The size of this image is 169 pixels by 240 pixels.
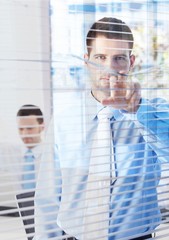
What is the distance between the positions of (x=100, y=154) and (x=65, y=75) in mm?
291

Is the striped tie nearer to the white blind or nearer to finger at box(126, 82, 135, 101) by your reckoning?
the white blind

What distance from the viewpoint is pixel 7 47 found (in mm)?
1046

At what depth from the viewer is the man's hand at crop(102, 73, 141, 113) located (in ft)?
4.31

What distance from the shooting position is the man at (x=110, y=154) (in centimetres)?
121

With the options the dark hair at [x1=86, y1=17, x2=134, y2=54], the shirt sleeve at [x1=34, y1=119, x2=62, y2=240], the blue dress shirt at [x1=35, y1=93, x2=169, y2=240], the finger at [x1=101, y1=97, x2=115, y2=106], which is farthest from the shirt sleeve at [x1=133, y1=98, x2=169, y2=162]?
the shirt sleeve at [x1=34, y1=119, x2=62, y2=240]

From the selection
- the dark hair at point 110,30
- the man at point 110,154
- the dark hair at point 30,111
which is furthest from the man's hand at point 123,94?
the dark hair at point 30,111

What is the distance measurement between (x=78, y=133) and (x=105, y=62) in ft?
0.84

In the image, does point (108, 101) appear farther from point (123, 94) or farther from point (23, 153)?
point (23, 153)

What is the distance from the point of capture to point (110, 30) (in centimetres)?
130

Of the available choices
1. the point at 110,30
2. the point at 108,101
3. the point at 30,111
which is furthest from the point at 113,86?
the point at 30,111

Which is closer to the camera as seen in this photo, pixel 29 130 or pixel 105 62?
pixel 29 130

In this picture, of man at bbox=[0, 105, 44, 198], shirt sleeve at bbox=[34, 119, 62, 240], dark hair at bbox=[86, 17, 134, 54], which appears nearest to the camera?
man at bbox=[0, 105, 44, 198]

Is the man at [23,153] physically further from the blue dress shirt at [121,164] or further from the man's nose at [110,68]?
the man's nose at [110,68]

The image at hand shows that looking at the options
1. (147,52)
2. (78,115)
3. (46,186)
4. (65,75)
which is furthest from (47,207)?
(147,52)
